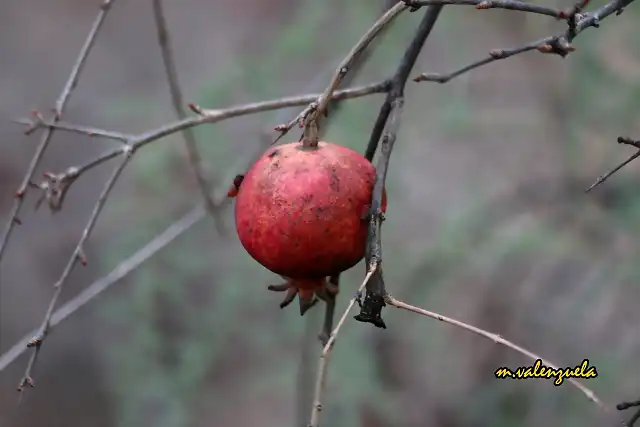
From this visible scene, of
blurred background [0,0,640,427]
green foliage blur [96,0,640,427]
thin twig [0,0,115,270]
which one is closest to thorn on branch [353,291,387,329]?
A: thin twig [0,0,115,270]

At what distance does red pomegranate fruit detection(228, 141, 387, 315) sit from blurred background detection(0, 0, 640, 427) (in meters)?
0.83

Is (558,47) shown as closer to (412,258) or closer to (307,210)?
(307,210)

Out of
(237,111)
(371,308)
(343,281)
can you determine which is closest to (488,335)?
(371,308)

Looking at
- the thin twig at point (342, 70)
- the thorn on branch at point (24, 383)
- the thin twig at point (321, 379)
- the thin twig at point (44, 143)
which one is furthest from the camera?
the thin twig at point (44, 143)

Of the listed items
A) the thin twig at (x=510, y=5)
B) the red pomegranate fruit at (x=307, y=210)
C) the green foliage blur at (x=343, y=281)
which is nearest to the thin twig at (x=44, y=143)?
the red pomegranate fruit at (x=307, y=210)

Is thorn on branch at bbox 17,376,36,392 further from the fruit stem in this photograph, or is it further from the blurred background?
the blurred background

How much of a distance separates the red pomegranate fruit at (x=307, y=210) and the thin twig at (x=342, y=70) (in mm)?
16

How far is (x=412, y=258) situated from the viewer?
6.53 feet

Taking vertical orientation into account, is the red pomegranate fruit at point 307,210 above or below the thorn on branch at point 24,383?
above

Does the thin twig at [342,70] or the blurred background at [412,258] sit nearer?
the thin twig at [342,70]

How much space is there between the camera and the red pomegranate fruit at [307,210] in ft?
2.26

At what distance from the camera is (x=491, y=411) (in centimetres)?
187

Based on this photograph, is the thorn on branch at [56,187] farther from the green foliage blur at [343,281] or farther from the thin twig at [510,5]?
the green foliage blur at [343,281]

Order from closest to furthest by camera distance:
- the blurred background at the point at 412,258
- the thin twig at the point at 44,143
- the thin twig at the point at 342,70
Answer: the thin twig at the point at 342,70 < the thin twig at the point at 44,143 < the blurred background at the point at 412,258
